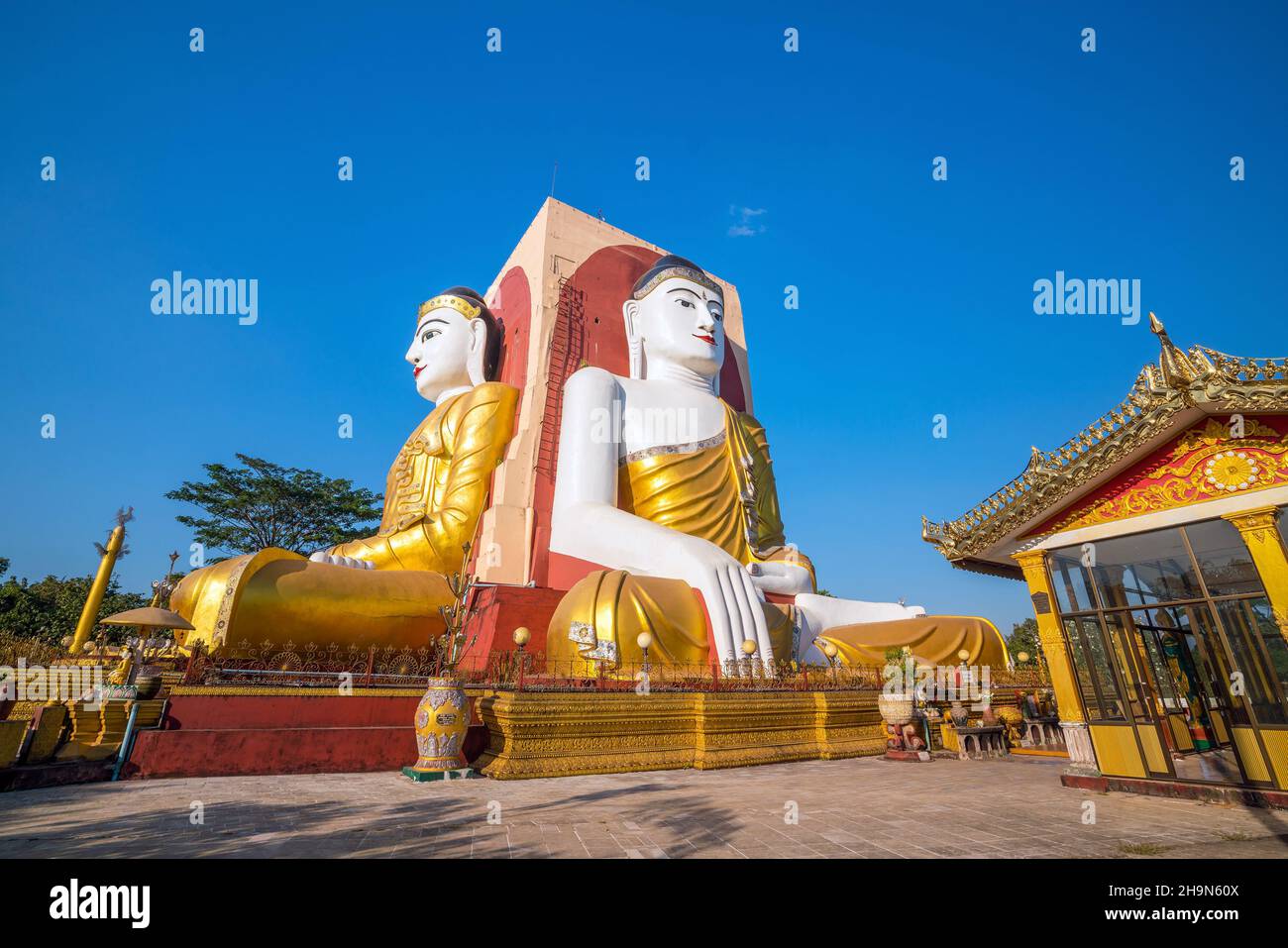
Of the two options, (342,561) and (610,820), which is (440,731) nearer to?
(610,820)

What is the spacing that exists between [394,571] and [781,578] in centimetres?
Result: 760

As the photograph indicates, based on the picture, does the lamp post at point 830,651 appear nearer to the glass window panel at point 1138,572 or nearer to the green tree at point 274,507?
the glass window panel at point 1138,572

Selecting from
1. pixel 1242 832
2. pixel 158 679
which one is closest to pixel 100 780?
pixel 158 679

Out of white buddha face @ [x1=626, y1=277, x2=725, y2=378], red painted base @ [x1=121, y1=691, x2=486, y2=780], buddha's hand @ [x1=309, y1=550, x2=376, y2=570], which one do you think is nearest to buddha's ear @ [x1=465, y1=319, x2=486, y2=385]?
white buddha face @ [x1=626, y1=277, x2=725, y2=378]

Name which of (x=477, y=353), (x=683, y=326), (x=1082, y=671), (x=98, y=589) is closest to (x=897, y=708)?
(x=1082, y=671)

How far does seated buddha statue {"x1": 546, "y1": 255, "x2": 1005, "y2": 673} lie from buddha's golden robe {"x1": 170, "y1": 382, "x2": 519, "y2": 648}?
180 centimetres

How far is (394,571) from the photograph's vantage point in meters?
10.7

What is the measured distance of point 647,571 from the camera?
36.5ft

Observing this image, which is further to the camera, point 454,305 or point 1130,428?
point 454,305

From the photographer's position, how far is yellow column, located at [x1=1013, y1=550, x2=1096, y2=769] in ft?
21.3

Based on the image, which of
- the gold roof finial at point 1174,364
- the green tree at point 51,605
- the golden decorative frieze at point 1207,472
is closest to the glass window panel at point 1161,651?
the golden decorative frieze at point 1207,472

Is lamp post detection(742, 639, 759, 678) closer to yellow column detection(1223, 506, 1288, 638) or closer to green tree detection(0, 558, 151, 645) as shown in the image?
yellow column detection(1223, 506, 1288, 638)

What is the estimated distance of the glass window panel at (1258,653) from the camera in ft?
17.6
